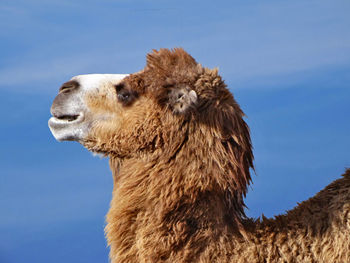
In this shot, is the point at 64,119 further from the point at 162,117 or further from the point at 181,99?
the point at 181,99

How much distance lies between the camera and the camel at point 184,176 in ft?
13.5

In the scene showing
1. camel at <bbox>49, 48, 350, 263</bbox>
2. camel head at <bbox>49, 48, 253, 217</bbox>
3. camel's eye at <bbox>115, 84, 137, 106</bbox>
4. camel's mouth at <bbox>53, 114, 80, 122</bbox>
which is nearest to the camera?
camel at <bbox>49, 48, 350, 263</bbox>

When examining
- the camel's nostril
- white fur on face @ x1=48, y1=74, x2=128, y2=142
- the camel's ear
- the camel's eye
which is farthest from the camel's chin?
the camel's ear

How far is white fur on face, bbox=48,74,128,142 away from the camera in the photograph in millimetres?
4496

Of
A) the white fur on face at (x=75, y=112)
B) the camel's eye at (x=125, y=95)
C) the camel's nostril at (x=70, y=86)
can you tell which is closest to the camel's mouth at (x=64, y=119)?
the white fur on face at (x=75, y=112)

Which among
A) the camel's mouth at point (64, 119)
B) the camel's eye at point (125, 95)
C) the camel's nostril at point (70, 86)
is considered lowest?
the camel's mouth at point (64, 119)

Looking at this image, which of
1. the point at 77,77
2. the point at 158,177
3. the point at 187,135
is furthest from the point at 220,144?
the point at 77,77

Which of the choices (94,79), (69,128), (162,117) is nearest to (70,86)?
(94,79)

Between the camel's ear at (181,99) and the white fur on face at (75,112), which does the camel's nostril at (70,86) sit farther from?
the camel's ear at (181,99)

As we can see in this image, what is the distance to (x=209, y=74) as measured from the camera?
443cm

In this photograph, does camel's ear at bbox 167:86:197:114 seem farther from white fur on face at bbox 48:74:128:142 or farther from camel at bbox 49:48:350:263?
white fur on face at bbox 48:74:128:142

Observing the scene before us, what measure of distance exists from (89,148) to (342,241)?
2021 mm

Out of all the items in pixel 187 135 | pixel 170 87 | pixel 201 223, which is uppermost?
pixel 170 87

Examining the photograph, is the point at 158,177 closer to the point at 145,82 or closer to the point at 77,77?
the point at 145,82
